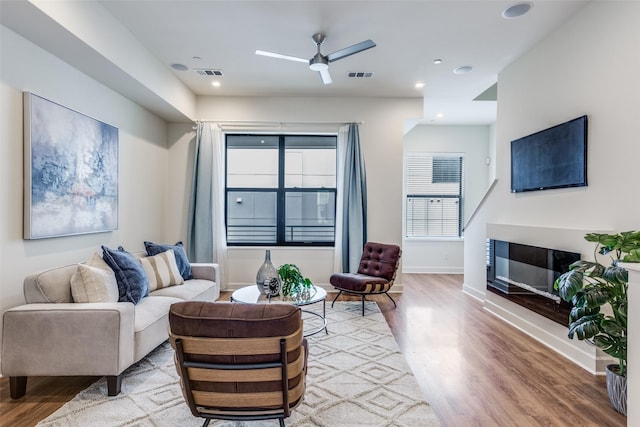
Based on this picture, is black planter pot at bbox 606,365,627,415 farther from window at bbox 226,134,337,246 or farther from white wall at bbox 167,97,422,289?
window at bbox 226,134,337,246

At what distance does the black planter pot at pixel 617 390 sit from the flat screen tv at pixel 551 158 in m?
1.51

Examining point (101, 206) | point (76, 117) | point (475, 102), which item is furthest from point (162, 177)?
point (475, 102)

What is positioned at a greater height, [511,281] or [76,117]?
[76,117]

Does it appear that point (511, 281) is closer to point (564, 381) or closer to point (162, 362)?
point (564, 381)

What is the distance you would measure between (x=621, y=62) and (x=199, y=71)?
431 centimetres

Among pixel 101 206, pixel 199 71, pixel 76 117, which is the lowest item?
pixel 101 206

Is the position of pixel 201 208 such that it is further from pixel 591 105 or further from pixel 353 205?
pixel 591 105

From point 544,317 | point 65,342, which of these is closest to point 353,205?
point 544,317

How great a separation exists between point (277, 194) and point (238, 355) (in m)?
4.07

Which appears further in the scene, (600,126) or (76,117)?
(76,117)

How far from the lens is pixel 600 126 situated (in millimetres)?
2781

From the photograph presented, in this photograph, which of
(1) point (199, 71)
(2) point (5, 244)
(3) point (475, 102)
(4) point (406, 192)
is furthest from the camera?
(4) point (406, 192)

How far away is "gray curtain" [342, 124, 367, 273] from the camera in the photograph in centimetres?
518

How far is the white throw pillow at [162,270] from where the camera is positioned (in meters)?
3.45
